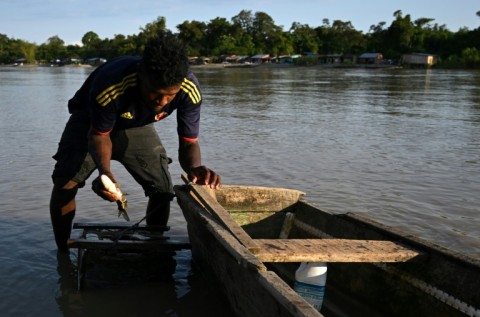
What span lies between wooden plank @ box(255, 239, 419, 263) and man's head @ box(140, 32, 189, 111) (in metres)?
1.08

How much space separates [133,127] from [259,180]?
3541 millimetres

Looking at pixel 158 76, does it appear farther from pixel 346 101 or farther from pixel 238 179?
pixel 346 101

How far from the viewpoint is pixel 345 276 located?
12.0 ft

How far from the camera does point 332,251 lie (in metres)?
2.91

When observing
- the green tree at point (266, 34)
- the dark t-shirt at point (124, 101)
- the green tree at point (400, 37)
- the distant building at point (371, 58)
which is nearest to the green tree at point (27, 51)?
the green tree at point (266, 34)

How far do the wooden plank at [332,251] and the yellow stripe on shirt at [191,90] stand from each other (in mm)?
1184

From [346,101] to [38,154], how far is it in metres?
12.8

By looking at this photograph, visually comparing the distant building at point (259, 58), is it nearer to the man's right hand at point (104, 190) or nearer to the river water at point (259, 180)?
the river water at point (259, 180)

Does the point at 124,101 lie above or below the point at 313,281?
above

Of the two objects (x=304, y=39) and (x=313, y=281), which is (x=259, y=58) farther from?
(x=313, y=281)

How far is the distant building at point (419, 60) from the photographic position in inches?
2763

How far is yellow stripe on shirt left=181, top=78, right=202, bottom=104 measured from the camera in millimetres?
3530

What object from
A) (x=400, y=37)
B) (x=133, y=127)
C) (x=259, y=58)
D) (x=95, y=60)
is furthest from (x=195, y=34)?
(x=133, y=127)

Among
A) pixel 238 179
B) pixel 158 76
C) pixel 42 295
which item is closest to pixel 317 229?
pixel 158 76
